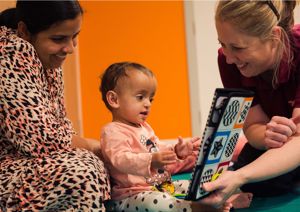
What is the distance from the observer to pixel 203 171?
94cm

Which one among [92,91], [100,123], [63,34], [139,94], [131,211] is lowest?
[100,123]

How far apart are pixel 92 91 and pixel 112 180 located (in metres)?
2.20

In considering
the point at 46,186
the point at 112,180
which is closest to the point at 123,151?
the point at 112,180

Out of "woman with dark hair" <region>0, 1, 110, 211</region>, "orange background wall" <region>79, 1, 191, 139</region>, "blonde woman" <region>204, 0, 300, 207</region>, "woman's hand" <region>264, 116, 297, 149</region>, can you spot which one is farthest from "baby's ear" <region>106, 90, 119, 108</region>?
"orange background wall" <region>79, 1, 191, 139</region>

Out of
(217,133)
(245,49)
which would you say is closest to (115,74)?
(245,49)

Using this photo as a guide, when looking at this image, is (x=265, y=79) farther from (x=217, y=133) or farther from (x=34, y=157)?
→ (x=34, y=157)

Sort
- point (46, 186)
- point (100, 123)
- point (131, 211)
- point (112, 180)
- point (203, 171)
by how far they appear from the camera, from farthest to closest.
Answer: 1. point (100, 123)
2. point (112, 180)
3. point (131, 211)
4. point (46, 186)
5. point (203, 171)

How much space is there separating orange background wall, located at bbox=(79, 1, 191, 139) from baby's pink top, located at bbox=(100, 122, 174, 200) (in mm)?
2116

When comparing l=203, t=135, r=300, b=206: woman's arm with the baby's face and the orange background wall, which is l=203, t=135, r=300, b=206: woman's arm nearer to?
the baby's face

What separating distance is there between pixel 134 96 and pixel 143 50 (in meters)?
2.19

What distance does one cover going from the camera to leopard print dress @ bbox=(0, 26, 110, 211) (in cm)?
105

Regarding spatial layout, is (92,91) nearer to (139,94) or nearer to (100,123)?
(100,123)

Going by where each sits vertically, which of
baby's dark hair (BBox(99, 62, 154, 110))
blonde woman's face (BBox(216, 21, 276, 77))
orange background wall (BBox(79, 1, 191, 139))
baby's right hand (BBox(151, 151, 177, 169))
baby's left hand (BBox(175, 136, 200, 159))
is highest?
blonde woman's face (BBox(216, 21, 276, 77))

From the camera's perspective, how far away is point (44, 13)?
121cm
